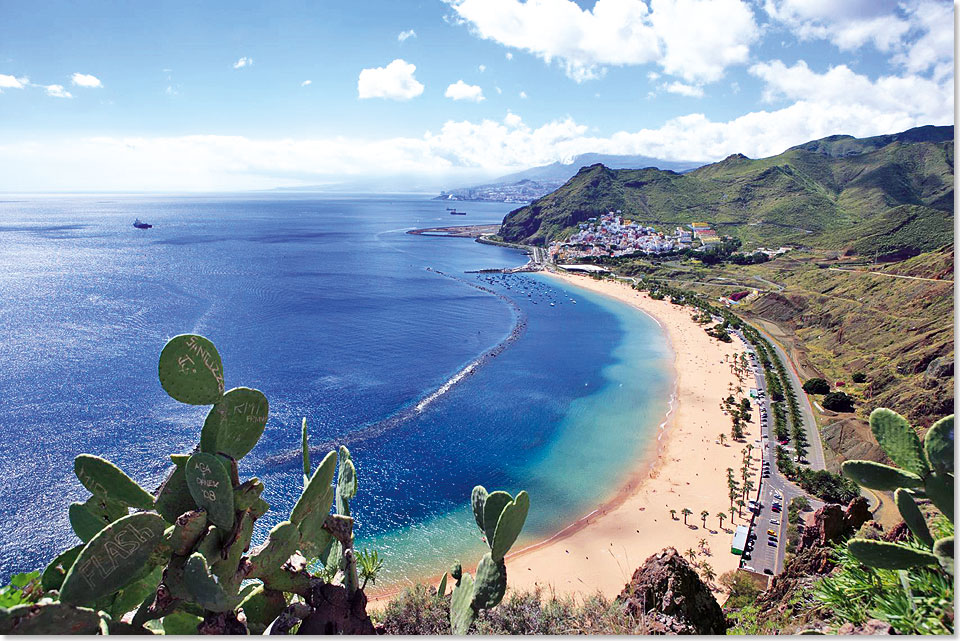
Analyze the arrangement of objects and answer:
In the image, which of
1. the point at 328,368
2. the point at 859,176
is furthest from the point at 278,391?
the point at 859,176

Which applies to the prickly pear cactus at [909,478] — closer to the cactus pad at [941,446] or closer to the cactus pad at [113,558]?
the cactus pad at [941,446]

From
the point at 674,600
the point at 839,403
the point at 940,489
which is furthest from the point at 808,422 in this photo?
the point at 940,489

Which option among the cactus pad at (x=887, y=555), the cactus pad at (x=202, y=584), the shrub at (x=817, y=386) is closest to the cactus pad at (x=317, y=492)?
the cactus pad at (x=202, y=584)

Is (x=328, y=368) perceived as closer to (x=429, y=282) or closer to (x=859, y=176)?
(x=429, y=282)

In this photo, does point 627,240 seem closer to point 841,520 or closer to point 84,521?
point 841,520

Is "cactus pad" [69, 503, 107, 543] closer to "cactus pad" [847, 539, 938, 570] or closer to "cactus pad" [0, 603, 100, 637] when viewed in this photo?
"cactus pad" [0, 603, 100, 637]
